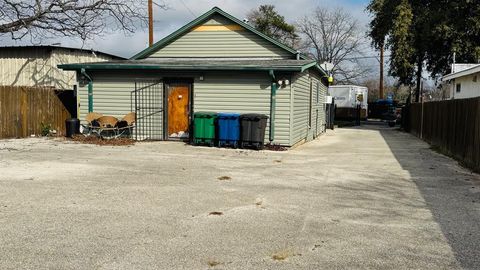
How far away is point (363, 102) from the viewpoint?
140 ft

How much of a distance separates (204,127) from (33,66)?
37.9 ft

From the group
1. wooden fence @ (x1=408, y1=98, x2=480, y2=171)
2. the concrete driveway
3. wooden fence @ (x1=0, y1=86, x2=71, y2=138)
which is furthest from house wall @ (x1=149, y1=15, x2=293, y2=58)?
the concrete driveway

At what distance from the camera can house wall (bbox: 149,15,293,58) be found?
59.2 ft

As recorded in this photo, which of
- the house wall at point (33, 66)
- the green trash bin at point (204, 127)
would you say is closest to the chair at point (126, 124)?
the green trash bin at point (204, 127)

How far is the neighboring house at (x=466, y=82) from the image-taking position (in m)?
19.9

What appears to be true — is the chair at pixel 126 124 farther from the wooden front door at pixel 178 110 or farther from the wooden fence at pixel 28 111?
the wooden fence at pixel 28 111

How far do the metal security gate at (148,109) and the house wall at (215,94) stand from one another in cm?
17

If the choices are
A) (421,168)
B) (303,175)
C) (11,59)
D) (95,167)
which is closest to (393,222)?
(303,175)

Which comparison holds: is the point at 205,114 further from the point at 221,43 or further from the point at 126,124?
the point at 221,43

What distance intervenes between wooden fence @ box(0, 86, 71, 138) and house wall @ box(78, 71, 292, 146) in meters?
1.75

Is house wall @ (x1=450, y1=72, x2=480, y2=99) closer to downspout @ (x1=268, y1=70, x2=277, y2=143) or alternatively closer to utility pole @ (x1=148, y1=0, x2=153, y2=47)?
downspout @ (x1=268, y1=70, x2=277, y2=143)

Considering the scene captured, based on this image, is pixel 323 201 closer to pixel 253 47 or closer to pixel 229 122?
pixel 229 122

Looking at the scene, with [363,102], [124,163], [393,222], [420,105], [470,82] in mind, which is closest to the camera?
[393,222]

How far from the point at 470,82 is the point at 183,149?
14.5m
